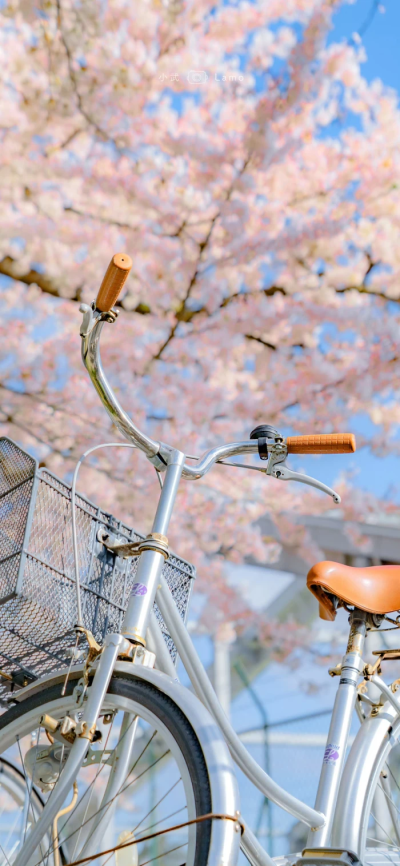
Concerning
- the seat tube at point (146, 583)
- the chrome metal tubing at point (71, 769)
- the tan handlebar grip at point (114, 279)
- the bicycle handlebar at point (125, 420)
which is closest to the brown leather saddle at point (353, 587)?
the bicycle handlebar at point (125, 420)

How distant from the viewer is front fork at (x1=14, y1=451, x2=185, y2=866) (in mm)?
794

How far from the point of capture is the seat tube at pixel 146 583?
0.87 m

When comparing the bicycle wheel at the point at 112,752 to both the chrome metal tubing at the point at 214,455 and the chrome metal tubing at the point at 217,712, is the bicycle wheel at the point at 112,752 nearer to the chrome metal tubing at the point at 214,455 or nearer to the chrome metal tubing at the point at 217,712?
the chrome metal tubing at the point at 217,712

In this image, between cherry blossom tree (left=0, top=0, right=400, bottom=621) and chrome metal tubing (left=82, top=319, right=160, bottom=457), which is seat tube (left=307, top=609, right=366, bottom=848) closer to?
chrome metal tubing (left=82, top=319, right=160, bottom=457)

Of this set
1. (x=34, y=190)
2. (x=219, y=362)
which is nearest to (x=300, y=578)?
(x=219, y=362)

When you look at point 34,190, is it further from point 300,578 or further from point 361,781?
point 300,578

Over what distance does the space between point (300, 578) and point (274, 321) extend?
230 centimetres

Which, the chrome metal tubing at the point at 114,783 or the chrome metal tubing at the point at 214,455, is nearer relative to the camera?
the chrome metal tubing at the point at 114,783

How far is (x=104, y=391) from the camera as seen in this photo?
948mm

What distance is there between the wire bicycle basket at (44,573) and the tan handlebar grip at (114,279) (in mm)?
313

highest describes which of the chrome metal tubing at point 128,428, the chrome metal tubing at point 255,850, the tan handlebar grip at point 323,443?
the tan handlebar grip at point 323,443

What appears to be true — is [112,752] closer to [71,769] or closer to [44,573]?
[71,769]

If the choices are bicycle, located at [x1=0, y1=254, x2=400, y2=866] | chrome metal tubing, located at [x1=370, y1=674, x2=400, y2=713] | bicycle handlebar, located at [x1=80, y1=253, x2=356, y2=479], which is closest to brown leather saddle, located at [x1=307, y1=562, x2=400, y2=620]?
bicycle, located at [x1=0, y1=254, x2=400, y2=866]

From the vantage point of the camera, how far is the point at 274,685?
432 centimetres
